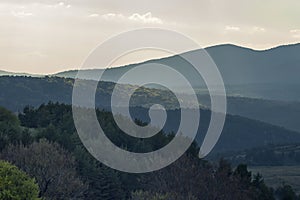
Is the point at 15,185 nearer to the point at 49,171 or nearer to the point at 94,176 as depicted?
the point at 49,171

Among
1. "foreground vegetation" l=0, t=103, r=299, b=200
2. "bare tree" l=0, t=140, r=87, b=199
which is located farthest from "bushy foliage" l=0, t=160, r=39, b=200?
"bare tree" l=0, t=140, r=87, b=199

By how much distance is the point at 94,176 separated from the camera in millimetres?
46156

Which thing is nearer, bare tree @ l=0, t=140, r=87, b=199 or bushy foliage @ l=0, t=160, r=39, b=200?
bushy foliage @ l=0, t=160, r=39, b=200

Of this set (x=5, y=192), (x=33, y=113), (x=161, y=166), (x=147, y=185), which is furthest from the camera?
(x=33, y=113)

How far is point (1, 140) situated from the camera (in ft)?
160

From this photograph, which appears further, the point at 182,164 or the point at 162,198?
the point at 182,164

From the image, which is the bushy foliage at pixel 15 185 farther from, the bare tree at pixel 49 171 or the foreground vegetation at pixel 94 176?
the bare tree at pixel 49 171

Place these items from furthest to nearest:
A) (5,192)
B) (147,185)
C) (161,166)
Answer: (161,166) < (147,185) < (5,192)

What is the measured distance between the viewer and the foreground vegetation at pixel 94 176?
37250 mm

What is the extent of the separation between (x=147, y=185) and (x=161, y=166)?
3.50 m

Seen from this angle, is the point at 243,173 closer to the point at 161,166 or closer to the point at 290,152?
the point at 161,166

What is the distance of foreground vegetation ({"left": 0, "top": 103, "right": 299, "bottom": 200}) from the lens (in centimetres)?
3725

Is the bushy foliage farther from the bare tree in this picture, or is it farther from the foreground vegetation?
the bare tree

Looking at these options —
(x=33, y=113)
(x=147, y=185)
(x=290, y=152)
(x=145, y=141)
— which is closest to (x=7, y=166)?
(x=147, y=185)
